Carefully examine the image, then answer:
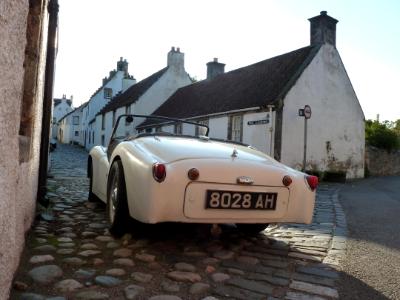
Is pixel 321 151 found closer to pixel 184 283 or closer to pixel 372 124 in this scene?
pixel 372 124

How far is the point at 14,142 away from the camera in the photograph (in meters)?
2.18

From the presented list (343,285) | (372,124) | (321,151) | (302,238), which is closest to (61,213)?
(302,238)

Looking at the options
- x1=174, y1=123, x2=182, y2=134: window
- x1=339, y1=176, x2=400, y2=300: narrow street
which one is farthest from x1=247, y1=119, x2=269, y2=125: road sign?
x1=339, y1=176, x2=400, y2=300: narrow street

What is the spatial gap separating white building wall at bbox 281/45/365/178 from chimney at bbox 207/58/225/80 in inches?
414

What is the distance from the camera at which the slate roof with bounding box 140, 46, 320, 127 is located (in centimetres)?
1740

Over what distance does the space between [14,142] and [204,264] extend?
76.7 inches

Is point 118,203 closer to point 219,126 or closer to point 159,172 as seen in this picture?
point 159,172

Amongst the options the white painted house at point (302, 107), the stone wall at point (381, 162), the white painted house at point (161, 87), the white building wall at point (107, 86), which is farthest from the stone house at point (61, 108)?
the stone wall at point (381, 162)

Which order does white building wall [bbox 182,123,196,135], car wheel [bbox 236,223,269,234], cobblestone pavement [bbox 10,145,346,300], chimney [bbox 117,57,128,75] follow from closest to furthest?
cobblestone pavement [bbox 10,145,346,300] → car wheel [bbox 236,223,269,234] → white building wall [bbox 182,123,196,135] → chimney [bbox 117,57,128,75]

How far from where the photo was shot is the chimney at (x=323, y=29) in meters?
18.4

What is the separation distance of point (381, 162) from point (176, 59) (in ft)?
58.0

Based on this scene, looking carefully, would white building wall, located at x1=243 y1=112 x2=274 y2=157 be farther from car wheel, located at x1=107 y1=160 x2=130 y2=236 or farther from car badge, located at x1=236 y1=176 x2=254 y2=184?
car badge, located at x1=236 y1=176 x2=254 y2=184

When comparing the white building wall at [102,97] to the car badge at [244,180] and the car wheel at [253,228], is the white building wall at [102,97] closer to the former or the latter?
the car wheel at [253,228]

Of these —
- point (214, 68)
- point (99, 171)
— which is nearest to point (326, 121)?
point (214, 68)
